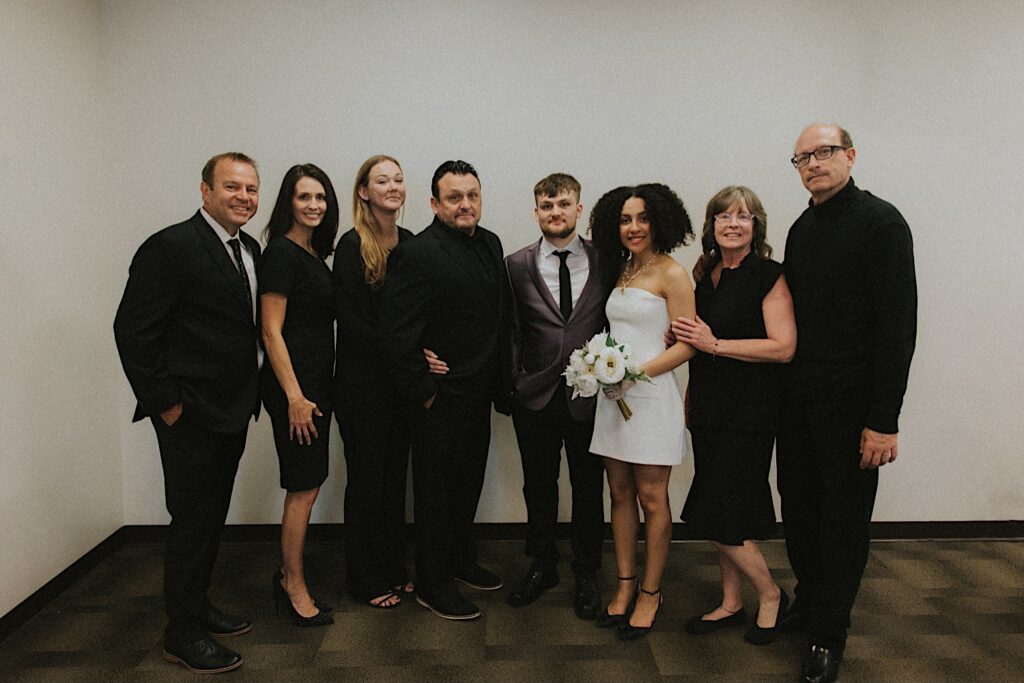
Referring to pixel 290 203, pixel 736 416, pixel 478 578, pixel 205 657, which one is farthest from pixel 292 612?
pixel 736 416

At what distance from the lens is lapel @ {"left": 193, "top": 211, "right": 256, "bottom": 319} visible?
2.70 metres

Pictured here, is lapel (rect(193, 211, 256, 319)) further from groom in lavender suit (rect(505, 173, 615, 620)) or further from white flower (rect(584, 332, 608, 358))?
white flower (rect(584, 332, 608, 358))

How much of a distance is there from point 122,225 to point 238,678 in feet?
8.09

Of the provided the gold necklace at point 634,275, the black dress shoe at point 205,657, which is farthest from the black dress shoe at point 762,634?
the black dress shoe at point 205,657

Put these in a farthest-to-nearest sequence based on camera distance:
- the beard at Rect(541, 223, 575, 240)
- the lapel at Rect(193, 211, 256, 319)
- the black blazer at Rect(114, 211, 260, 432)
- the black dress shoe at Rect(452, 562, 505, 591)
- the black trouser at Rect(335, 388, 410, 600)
→ the black dress shoe at Rect(452, 562, 505, 591) → the black trouser at Rect(335, 388, 410, 600) → the beard at Rect(541, 223, 575, 240) → the lapel at Rect(193, 211, 256, 319) → the black blazer at Rect(114, 211, 260, 432)

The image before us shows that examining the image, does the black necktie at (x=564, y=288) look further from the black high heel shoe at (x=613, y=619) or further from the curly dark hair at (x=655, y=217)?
the black high heel shoe at (x=613, y=619)

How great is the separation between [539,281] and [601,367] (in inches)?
23.5

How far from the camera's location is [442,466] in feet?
10.1

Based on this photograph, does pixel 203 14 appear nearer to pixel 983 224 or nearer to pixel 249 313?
pixel 249 313

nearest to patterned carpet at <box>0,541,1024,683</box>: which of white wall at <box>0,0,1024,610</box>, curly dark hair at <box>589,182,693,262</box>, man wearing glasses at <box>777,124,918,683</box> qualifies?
man wearing glasses at <box>777,124,918,683</box>

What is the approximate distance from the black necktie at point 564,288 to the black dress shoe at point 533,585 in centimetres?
119

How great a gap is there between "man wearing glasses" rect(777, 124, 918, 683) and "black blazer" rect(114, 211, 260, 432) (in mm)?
2141

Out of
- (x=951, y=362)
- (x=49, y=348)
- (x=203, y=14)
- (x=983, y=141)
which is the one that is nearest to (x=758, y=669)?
(x=951, y=362)

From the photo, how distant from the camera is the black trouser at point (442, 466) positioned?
3039mm
